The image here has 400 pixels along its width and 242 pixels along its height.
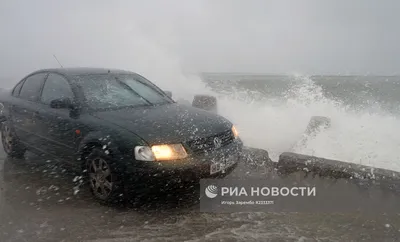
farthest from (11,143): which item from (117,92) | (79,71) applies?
(117,92)

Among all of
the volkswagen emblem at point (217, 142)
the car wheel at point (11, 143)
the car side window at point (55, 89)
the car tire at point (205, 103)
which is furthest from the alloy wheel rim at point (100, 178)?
the car tire at point (205, 103)

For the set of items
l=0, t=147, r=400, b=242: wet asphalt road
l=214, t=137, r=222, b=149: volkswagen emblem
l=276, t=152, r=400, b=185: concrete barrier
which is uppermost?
l=214, t=137, r=222, b=149: volkswagen emblem

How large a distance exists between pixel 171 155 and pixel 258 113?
337 inches

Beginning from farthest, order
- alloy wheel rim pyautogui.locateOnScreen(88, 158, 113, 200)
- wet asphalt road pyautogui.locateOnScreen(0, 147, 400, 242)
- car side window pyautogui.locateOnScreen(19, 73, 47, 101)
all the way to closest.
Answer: car side window pyautogui.locateOnScreen(19, 73, 47, 101) → alloy wheel rim pyautogui.locateOnScreen(88, 158, 113, 200) → wet asphalt road pyautogui.locateOnScreen(0, 147, 400, 242)

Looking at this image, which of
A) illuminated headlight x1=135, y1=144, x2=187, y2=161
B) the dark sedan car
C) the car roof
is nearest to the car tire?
the dark sedan car

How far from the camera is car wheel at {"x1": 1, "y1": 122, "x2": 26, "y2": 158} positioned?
567cm

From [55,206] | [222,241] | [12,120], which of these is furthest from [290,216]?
[12,120]

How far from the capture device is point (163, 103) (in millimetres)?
5137

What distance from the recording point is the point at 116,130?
3.97 meters

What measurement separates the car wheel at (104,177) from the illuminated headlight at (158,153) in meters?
0.33

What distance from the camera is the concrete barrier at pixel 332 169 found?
4.62 meters

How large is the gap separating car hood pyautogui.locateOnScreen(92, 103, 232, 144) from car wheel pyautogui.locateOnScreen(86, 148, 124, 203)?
0.42 metres

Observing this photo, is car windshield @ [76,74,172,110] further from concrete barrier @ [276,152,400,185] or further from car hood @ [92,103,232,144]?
concrete barrier @ [276,152,400,185]

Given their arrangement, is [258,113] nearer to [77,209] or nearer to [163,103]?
[163,103]
